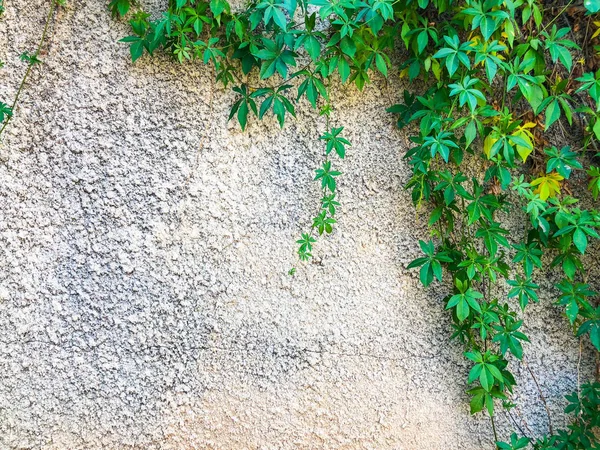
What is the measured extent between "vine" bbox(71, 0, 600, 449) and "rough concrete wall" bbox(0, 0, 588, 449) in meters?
0.07

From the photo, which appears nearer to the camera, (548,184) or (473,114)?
(473,114)

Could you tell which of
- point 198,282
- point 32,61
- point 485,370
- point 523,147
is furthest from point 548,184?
point 32,61

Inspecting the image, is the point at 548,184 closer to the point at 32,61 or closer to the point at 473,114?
the point at 473,114

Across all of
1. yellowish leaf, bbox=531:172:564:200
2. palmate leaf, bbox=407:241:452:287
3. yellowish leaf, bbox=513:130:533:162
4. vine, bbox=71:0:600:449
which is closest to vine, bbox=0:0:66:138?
vine, bbox=71:0:600:449

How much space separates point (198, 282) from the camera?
4.27 feet

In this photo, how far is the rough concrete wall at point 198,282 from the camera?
1.21 metres

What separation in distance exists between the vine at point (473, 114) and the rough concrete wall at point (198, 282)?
73mm

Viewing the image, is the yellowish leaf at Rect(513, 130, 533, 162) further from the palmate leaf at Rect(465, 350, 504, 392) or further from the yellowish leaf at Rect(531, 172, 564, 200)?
the palmate leaf at Rect(465, 350, 504, 392)

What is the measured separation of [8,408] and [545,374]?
5.09 feet

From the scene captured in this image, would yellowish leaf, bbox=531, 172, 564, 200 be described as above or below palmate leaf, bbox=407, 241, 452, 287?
above

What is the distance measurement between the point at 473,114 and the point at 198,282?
2.87ft

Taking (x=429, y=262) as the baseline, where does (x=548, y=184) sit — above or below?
above

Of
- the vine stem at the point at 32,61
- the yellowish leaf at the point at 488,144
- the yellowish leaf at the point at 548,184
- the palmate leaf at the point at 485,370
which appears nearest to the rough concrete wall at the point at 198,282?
the vine stem at the point at 32,61

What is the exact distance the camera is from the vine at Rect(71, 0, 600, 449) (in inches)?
47.8
